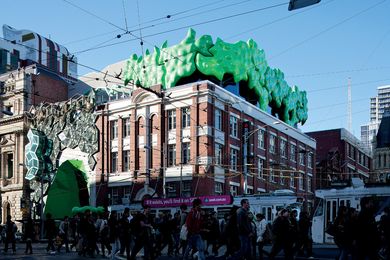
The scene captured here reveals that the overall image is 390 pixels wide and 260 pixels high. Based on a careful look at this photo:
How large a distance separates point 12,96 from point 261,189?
28232 mm

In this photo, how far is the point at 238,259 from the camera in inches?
696

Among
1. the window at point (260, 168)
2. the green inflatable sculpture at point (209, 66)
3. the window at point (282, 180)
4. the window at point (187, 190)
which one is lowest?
the window at point (187, 190)

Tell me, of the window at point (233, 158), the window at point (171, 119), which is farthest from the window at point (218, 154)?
the window at point (171, 119)

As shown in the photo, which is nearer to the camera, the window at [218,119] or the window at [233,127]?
the window at [218,119]

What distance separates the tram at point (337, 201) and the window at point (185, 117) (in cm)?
1820

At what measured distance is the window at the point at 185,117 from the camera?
49.1 metres

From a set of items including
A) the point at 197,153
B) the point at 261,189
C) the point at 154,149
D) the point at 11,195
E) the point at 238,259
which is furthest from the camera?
the point at 11,195

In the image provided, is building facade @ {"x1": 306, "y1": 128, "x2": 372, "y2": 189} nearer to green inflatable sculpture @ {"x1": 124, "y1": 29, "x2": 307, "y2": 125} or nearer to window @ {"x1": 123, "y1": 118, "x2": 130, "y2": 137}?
green inflatable sculpture @ {"x1": 124, "y1": 29, "x2": 307, "y2": 125}

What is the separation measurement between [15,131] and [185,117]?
22.4 meters

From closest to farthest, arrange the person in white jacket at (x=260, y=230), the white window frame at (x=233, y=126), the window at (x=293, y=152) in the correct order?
the person in white jacket at (x=260, y=230), the white window frame at (x=233, y=126), the window at (x=293, y=152)

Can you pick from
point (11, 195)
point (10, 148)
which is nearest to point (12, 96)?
point (10, 148)

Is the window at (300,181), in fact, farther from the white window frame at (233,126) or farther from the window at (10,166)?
the window at (10,166)

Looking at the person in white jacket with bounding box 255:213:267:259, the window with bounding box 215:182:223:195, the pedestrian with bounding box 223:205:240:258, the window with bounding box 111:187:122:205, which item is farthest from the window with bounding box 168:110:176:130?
the pedestrian with bounding box 223:205:240:258

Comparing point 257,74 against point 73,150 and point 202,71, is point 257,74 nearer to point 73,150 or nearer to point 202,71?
point 202,71
